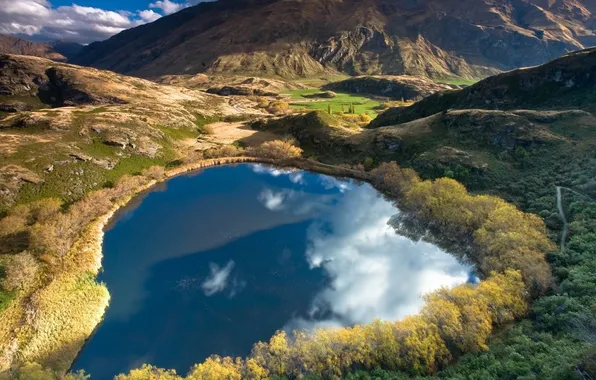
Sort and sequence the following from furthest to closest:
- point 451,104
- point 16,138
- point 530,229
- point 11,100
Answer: point 11,100, point 451,104, point 16,138, point 530,229

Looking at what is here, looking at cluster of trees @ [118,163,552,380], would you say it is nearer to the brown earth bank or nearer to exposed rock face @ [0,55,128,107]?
the brown earth bank

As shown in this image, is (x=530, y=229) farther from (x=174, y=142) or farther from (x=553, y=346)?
(x=174, y=142)

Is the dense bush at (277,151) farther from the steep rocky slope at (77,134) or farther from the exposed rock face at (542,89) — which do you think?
the exposed rock face at (542,89)

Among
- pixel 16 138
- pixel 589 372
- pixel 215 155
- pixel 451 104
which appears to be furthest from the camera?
pixel 451 104

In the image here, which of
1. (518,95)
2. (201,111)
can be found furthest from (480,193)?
(201,111)

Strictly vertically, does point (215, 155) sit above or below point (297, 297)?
above

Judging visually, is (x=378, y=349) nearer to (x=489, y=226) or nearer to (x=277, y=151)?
(x=489, y=226)

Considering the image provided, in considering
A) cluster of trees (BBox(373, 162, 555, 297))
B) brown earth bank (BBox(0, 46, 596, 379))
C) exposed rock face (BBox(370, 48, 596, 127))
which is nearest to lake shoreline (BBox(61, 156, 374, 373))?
brown earth bank (BBox(0, 46, 596, 379))
